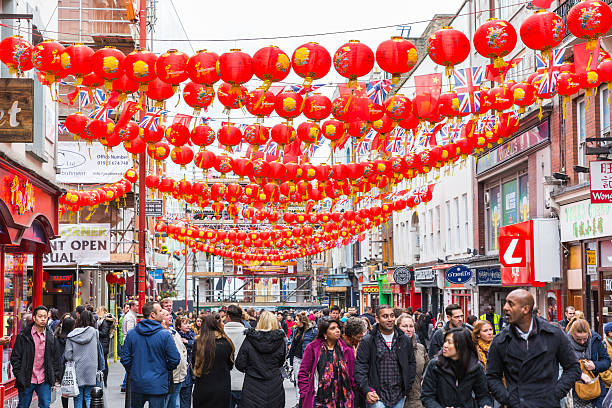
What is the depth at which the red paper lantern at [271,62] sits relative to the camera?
1248 centimetres

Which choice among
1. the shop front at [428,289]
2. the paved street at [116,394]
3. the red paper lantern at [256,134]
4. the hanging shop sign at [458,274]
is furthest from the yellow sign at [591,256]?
the shop front at [428,289]

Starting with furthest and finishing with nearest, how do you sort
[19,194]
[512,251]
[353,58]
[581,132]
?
[512,251]
[581,132]
[19,194]
[353,58]

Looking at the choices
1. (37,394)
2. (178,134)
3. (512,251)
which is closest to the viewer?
(37,394)

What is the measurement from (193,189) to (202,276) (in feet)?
189

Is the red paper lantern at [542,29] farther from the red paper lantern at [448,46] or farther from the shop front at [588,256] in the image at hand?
the shop front at [588,256]

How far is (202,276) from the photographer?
82.1m

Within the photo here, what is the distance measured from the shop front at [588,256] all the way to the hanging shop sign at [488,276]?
4.81 meters

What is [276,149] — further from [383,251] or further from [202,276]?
[202,276]

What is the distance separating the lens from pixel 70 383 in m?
13.4

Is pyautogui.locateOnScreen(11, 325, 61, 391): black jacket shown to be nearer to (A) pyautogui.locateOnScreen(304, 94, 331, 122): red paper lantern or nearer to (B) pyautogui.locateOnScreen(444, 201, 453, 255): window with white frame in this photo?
(A) pyautogui.locateOnScreen(304, 94, 331, 122): red paper lantern

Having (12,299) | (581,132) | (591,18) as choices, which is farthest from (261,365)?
(581,132)

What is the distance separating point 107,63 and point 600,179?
881cm

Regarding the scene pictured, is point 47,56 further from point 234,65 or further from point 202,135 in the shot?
point 202,135

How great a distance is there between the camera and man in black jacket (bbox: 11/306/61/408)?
13.3 meters
